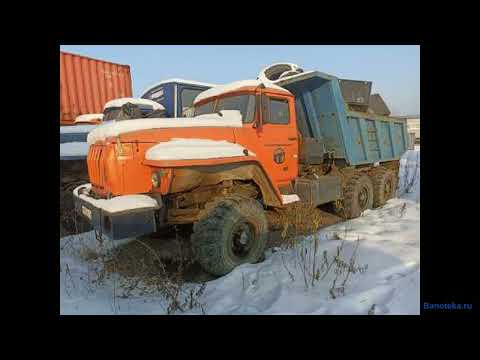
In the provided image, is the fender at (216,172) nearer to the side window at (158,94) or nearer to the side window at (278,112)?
the side window at (278,112)

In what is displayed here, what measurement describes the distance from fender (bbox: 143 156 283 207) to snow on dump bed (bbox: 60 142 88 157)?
10.5ft

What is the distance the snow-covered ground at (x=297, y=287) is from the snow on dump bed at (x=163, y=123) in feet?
5.35

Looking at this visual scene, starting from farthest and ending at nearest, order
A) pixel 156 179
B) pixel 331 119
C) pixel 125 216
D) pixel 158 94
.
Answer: pixel 158 94 → pixel 331 119 → pixel 156 179 → pixel 125 216

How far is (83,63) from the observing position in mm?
7938

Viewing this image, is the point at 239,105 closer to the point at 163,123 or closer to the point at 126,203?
the point at 163,123

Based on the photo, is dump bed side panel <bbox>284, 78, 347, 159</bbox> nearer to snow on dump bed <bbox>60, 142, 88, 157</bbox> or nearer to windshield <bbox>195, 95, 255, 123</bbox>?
windshield <bbox>195, 95, 255, 123</bbox>

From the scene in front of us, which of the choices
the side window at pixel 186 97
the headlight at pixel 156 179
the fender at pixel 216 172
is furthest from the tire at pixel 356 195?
the side window at pixel 186 97

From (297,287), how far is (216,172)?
1.45 meters

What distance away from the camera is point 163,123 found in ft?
10.4

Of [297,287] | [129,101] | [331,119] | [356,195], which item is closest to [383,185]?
[356,195]

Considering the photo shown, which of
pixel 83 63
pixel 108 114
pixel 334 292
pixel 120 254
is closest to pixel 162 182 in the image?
pixel 120 254

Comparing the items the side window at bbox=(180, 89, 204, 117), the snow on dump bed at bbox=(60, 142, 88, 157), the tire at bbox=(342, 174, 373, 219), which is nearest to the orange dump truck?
the tire at bbox=(342, 174, 373, 219)

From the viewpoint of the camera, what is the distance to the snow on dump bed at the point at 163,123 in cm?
303
